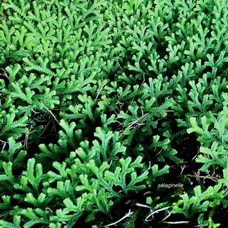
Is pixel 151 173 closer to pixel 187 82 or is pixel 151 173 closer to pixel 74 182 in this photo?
pixel 74 182

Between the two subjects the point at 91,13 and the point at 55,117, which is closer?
the point at 55,117

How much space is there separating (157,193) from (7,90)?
114 centimetres

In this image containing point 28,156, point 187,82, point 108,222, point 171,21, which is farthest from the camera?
point 171,21


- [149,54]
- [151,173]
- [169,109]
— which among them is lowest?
[151,173]

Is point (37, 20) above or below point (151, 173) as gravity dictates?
above

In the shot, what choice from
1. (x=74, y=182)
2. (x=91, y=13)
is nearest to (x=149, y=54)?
(x=91, y=13)

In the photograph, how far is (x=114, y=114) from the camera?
237 cm

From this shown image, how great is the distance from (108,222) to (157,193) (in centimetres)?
31

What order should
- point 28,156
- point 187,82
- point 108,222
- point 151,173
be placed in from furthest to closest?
point 187,82 < point 28,156 < point 151,173 < point 108,222

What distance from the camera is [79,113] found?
2342mm

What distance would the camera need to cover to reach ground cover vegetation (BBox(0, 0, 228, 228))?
6.22 feet

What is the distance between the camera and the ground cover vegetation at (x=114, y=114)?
→ 1.89 meters

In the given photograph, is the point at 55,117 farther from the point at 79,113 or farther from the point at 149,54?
the point at 149,54

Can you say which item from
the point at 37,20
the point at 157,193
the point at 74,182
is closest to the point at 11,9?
the point at 37,20
